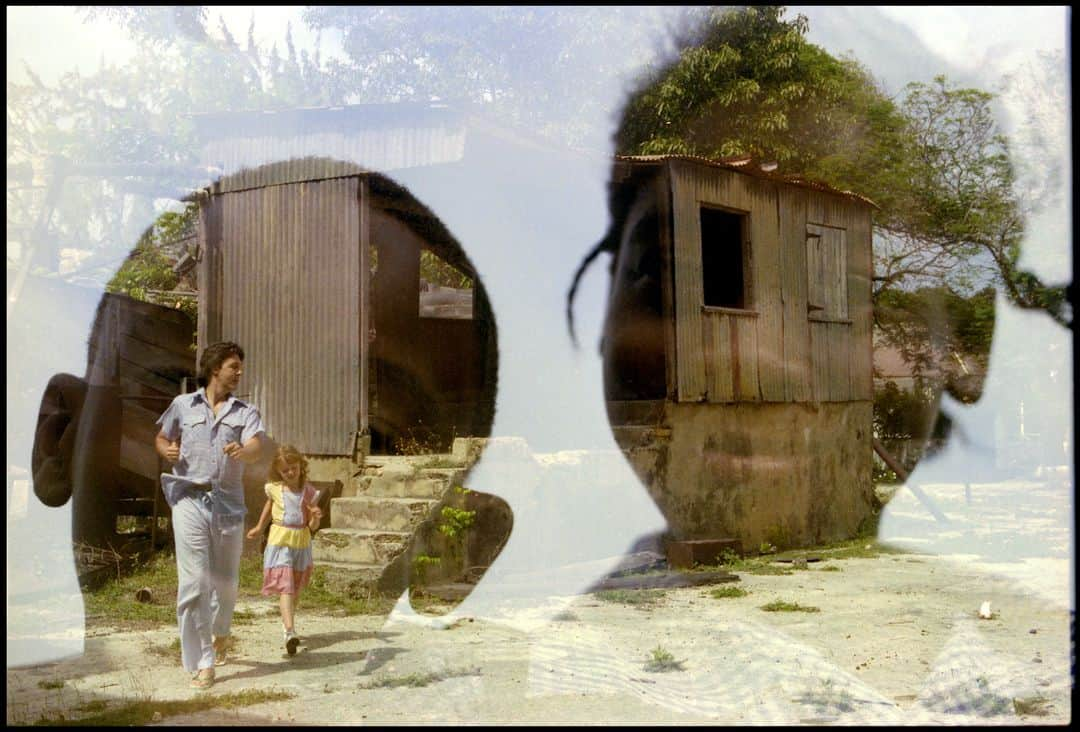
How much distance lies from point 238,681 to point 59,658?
64.3 inches

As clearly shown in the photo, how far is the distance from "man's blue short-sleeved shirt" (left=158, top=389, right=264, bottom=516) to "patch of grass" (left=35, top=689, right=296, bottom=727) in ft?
3.42

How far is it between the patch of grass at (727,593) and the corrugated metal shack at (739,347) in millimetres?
2176

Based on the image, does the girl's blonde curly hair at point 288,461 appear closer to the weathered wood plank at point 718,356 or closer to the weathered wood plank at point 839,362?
the weathered wood plank at point 718,356

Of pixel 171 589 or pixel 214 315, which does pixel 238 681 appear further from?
Answer: pixel 214 315

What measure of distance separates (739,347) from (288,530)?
7728 mm

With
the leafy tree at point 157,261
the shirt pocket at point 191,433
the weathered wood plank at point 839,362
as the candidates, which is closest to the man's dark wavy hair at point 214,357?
the shirt pocket at point 191,433

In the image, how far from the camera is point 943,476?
2292 centimetres

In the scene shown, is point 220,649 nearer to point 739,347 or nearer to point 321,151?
point 321,151

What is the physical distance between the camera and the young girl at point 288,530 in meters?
6.55

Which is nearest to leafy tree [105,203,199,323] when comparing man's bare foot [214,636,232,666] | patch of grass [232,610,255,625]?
patch of grass [232,610,255,625]

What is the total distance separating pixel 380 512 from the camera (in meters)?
9.12

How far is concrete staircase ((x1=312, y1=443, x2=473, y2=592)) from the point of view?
8680mm

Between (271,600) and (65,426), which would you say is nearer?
(271,600)

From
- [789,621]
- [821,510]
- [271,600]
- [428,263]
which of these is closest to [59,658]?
[271,600]
